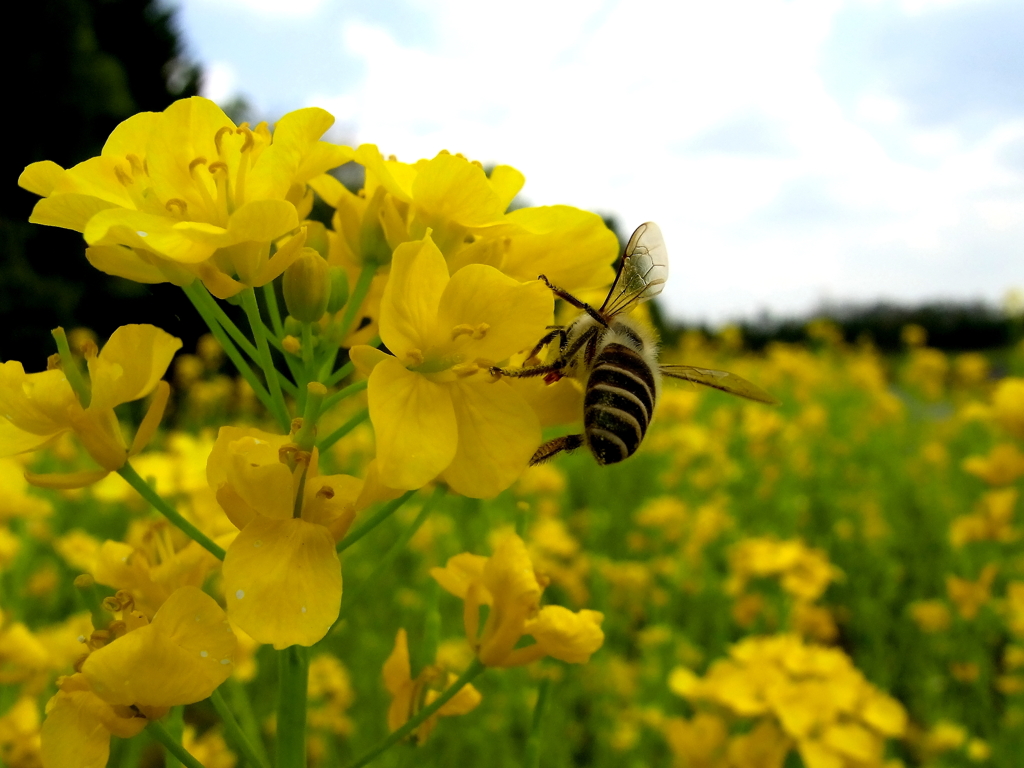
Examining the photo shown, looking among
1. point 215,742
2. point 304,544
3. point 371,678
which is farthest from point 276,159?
point 371,678

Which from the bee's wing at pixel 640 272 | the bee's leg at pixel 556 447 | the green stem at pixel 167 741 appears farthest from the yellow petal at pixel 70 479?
the bee's wing at pixel 640 272

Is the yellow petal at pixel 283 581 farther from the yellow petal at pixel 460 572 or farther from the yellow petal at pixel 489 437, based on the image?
the yellow petal at pixel 460 572

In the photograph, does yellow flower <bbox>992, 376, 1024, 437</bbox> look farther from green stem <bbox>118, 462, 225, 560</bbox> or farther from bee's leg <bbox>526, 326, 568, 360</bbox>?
green stem <bbox>118, 462, 225, 560</bbox>

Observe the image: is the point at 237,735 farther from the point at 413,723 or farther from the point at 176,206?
the point at 176,206

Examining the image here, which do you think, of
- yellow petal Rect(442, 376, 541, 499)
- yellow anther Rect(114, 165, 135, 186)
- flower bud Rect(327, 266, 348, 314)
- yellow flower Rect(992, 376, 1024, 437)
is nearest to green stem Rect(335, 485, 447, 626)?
yellow petal Rect(442, 376, 541, 499)

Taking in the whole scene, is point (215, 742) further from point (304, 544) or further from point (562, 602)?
point (562, 602)
